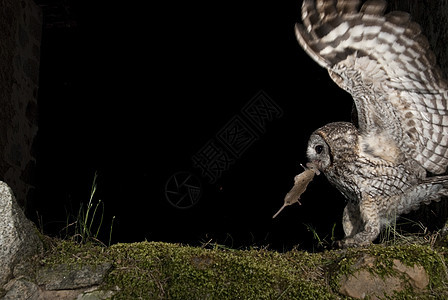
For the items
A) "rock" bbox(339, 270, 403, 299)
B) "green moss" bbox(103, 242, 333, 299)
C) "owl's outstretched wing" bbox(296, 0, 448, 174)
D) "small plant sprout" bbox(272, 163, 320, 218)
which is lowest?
"green moss" bbox(103, 242, 333, 299)

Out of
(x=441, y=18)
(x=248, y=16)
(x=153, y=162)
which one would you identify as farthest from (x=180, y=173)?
(x=441, y=18)

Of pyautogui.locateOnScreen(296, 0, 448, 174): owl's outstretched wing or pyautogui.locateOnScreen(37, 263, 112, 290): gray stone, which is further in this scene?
pyautogui.locateOnScreen(296, 0, 448, 174): owl's outstretched wing

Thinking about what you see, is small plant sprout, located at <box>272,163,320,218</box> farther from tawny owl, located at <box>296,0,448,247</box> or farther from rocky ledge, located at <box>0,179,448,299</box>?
rocky ledge, located at <box>0,179,448,299</box>

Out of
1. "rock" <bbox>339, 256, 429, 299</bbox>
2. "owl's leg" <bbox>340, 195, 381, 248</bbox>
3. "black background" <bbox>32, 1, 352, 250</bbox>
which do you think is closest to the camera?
"rock" <bbox>339, 256, 429, 299</bbox>

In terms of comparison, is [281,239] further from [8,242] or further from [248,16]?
[8,242]

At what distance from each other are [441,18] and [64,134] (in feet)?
12.3

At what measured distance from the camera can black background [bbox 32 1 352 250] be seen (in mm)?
5023

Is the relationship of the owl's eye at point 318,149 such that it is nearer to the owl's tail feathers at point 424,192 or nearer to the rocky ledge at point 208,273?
the owl's tail feathers at point 424,192

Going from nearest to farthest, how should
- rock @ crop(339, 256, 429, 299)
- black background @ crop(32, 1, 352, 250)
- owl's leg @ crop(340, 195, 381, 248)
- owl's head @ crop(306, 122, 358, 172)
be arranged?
rock @ crop(339, 256, 429, 299) → owl's leg @ crop(340, 195, 381, 248) → owl's head @ crop(306, 122, 358, 172) → black background @ crop(32, 1, 352, 250)

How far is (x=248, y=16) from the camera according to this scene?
513 centimetres

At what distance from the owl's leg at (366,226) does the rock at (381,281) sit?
31 centimetres

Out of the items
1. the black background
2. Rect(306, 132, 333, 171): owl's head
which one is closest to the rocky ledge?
Rect(306, 132, 333, 171): owl's head

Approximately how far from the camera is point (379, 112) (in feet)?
7.93

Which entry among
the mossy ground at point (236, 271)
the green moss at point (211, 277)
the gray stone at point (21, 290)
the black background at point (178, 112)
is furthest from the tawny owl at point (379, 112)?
the black background at point (178, 112)
